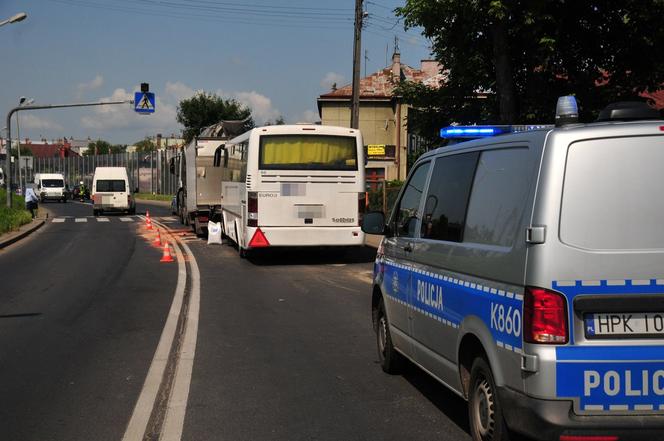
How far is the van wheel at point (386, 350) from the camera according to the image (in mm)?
6836

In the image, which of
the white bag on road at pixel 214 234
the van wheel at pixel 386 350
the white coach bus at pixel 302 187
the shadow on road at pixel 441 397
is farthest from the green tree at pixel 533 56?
the shadow on road at pixel 441 397

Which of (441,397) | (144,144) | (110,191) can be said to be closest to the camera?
(441,397)

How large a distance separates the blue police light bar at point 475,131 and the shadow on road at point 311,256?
12.1 m

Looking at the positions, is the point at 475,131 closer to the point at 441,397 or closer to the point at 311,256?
the point at 441,397

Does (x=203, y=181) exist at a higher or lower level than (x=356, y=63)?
lower

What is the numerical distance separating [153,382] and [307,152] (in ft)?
35.5

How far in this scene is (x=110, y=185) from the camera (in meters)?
43.9

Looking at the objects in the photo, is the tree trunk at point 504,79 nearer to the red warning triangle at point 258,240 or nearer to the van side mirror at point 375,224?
the red warning triangle at point 258,240

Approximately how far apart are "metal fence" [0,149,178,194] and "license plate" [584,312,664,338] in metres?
58.5

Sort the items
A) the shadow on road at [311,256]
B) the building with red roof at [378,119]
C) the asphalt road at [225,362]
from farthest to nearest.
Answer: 1. the building with red roof at [378,119]
2. the shadow on road at [311,256]
3. the asphalt road at [225,362]

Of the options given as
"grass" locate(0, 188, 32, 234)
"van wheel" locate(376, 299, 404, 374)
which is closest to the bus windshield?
"van wheel" locate(376, 299, 404, 374)

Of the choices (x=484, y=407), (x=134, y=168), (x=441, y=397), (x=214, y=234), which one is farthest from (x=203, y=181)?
(x=134, y=168)

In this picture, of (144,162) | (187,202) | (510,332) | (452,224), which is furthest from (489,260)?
(144,162)

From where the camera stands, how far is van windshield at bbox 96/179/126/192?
43.8 meters
